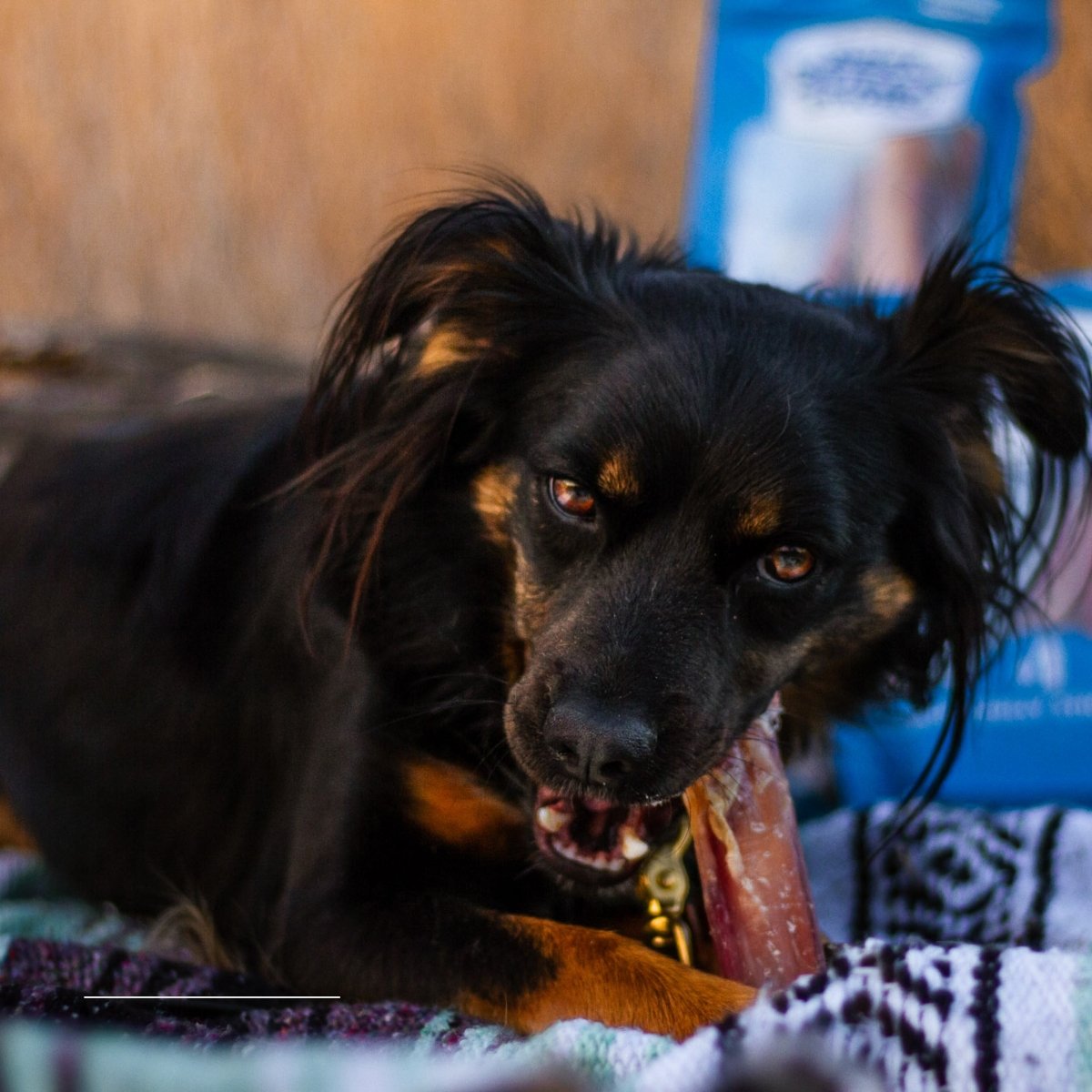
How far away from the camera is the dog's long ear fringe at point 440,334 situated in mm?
2027

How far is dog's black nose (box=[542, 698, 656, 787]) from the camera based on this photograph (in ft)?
5.31

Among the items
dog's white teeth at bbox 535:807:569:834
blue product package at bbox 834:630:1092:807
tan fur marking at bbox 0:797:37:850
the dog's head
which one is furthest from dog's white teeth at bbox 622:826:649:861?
tan fur marking at bbox 0:797:37:850

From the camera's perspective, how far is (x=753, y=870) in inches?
73.6

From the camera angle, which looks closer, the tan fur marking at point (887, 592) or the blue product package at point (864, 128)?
the tan fur marking at point (887, 592)

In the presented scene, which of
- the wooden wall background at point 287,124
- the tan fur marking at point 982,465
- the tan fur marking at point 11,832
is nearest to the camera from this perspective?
the tan fur marking at point 982,465

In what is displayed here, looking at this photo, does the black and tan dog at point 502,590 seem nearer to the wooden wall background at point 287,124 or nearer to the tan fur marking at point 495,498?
the tan fur marking at point 495,498

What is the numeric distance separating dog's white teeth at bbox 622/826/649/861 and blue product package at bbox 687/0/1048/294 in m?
2.07

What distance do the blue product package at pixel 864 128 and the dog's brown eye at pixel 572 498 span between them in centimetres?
188

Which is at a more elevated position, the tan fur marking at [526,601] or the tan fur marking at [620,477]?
the tan fur marking at [620,477]

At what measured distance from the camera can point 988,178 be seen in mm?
3457

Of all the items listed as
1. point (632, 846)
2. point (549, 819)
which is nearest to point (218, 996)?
point (549, 819)

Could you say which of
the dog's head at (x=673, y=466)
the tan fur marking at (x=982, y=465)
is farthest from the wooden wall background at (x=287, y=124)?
the tan fur marking at (x=982, y=465)

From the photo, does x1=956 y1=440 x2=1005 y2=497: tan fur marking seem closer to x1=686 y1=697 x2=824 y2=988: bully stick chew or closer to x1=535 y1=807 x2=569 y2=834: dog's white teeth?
x1=686 y1=697 x2=824 y2=988: bully stick chew

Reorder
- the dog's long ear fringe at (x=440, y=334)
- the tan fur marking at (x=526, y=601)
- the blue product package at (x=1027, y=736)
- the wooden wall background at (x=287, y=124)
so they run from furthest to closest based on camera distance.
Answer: the wooden wall background at (x=287, y=124) → the blue product package at (x=1027, y=736) → the dog's long ear fringe at (x=440, y=334) → the tan fur marking at (x=526, y=601)
